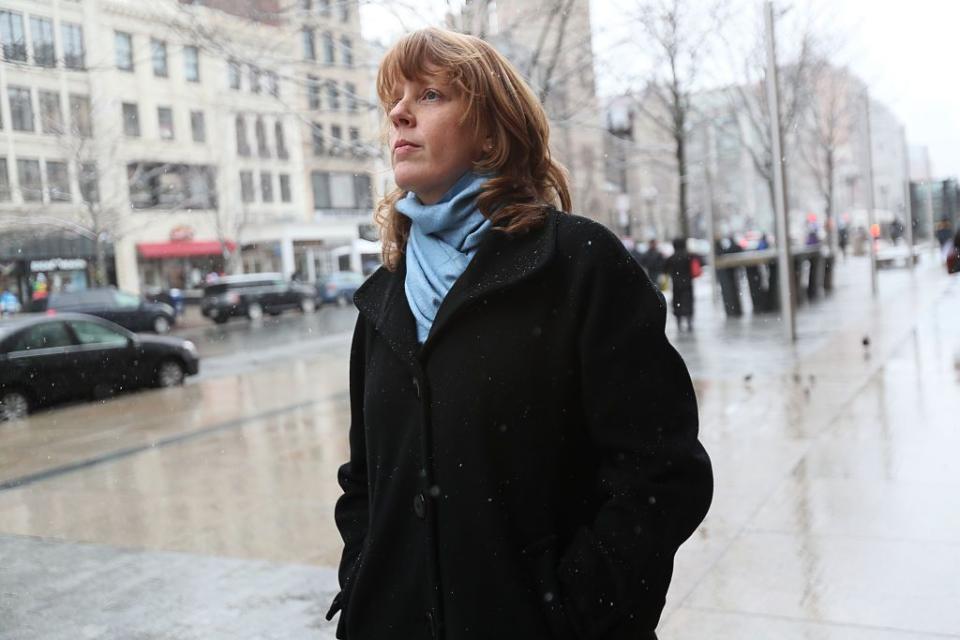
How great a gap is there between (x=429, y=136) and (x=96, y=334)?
1256 cm

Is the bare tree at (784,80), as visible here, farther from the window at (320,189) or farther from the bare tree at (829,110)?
the window at (320,189)

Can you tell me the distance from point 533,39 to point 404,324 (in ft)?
31.4

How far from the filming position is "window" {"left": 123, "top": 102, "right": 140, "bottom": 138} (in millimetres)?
15808

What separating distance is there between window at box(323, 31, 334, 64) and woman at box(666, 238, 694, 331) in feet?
23.2

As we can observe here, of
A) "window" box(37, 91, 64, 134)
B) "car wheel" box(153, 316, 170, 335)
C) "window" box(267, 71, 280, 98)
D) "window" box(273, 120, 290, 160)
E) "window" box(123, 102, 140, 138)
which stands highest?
"window" box(273, 120, 290, 160)

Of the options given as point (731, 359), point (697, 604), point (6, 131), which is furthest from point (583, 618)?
point (6, 131)

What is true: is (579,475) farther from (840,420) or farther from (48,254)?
(48,254)

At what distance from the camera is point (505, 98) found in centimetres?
186

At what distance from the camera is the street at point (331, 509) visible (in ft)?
13.4

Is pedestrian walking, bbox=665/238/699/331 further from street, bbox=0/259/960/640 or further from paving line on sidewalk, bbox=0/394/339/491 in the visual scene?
paving line on sidewalk, bbox=0/394/339/491

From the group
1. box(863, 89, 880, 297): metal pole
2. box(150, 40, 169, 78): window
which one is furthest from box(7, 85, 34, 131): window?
box(863, 89, 880, 297): metal pole

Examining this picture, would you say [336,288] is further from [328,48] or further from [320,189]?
[328,48]

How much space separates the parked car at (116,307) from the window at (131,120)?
3772mm

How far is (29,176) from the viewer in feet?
41.4
